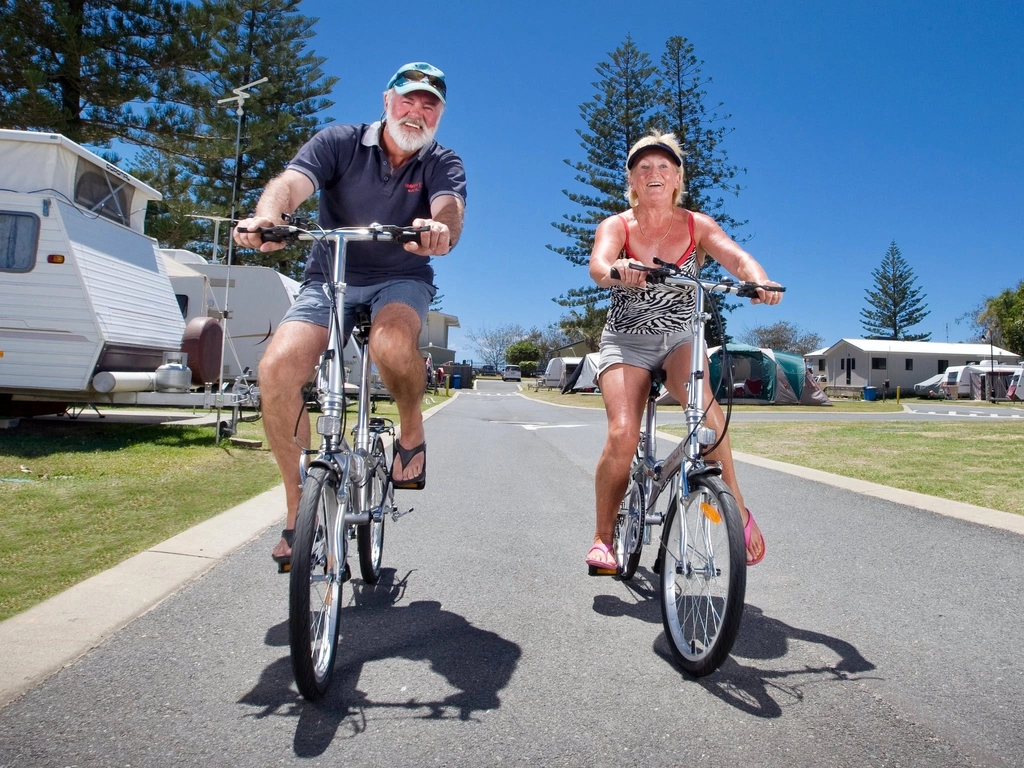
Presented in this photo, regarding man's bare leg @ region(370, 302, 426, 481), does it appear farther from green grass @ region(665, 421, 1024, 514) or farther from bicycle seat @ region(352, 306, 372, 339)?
green grass @ region(665, 421, 1024, 514)

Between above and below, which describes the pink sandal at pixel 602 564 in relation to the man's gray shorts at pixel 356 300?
below

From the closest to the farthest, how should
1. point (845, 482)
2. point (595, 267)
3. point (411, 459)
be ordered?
point (595, 267), point (411, 459), point (845, 482)

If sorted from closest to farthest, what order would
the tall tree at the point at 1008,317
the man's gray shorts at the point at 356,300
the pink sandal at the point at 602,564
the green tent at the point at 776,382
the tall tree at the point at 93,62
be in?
1. the man's gray shorts at the point at 356,300
2. the pink sandal at the point at 602,564
3. the tall tree at the point at 93,62
4. the green tent at the point at 776,382
5. the tall tree at the point at 1008,317

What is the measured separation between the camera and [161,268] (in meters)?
9.89

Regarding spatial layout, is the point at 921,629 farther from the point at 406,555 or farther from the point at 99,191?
the point at 99,191

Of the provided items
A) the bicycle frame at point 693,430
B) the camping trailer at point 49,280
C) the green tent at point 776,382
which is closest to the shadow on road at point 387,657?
the bicycle frame at point 693,430

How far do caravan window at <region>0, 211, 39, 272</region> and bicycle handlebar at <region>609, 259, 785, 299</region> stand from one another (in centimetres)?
724

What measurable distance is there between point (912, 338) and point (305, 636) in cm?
8534

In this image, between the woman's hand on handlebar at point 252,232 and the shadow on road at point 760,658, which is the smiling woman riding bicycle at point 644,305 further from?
the woman's hand on handlebar at point 252,232

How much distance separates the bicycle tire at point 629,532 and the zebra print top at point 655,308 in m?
0.71

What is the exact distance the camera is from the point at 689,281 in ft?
9.50

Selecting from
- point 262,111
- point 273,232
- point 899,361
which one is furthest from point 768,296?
point 899,361

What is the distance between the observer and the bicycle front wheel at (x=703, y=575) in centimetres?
233

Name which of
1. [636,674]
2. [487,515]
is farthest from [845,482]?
[636,674]
